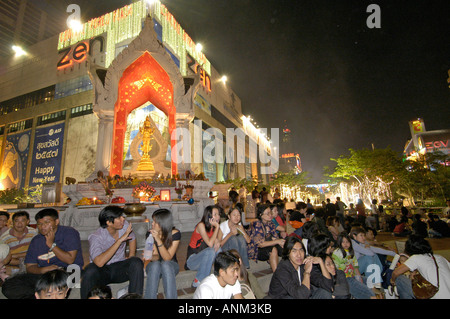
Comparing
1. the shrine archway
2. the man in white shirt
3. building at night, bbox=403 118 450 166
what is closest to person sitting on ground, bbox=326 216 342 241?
the man in white shirt

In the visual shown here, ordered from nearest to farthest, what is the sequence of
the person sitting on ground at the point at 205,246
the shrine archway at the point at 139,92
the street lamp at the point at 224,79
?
the person sitting on ground at the point at 205,246 → the shrine archway at the point at 139,92 → the street lamp at the point at 224,79

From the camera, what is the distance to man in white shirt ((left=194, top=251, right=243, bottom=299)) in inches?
105

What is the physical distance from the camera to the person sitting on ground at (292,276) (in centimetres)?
316

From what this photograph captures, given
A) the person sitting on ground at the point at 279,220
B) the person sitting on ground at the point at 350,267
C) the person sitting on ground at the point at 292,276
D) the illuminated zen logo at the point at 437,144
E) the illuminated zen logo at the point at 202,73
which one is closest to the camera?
the person sitting on ground at the point at 292,276

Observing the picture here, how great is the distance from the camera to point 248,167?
53312 mm

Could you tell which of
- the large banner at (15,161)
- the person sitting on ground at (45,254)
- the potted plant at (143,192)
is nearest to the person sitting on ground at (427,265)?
the person sitting on ground at (45,254)

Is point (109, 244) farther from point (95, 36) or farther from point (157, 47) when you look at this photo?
point (95, 36)

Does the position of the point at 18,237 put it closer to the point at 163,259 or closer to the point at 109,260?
the point at 109,260

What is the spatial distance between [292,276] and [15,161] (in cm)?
3894

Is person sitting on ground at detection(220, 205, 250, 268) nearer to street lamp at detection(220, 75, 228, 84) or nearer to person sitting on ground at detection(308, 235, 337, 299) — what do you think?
person sitting on ground at detection(308, 235, 337, 299)

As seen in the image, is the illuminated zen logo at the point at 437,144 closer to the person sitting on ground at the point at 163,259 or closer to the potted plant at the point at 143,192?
the potted plant at the point at 143,192

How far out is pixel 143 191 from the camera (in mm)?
11312

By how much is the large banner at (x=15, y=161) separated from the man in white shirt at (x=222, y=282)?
35.7m

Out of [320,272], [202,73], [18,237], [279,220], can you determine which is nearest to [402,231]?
[279,220]
